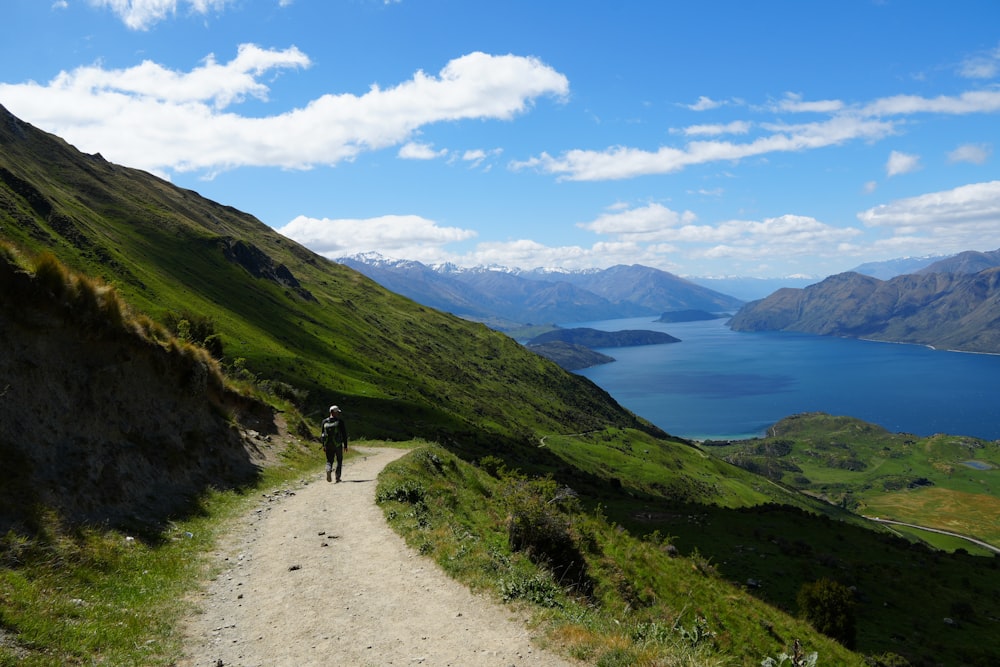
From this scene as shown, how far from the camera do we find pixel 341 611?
11945 millimetres

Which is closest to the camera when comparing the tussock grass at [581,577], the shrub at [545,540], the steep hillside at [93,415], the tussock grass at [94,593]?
the tussock grass at [94,593]

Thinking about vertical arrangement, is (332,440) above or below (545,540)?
above

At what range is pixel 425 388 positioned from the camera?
170m

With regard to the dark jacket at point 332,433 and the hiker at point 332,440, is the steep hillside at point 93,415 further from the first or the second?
the dark jacket at point 332,433

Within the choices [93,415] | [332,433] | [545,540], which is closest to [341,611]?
[545,540]

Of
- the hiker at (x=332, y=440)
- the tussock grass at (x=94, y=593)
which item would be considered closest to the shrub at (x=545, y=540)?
the tussock grass at (x=94, y=593)

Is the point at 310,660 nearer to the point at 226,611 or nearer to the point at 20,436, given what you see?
the point at 226,611

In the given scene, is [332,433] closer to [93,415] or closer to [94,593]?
[93,415]

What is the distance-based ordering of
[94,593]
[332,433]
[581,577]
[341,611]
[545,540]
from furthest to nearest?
[332,433] → [581,577] → [545,540] → [341,611] → [94,593]

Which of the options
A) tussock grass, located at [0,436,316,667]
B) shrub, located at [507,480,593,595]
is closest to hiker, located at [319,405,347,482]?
tussock grass, located at [0,436,316,667]

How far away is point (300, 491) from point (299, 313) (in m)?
179

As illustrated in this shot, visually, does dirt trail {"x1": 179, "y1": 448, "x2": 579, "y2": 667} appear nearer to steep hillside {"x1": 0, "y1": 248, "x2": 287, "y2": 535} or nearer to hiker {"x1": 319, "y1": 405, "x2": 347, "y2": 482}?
steep hillside {"x1": 0, "y1": 248, "x2": 287, "y2": 535}

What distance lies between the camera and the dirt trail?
32.7ft

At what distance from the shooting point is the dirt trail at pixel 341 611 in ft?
32.7
